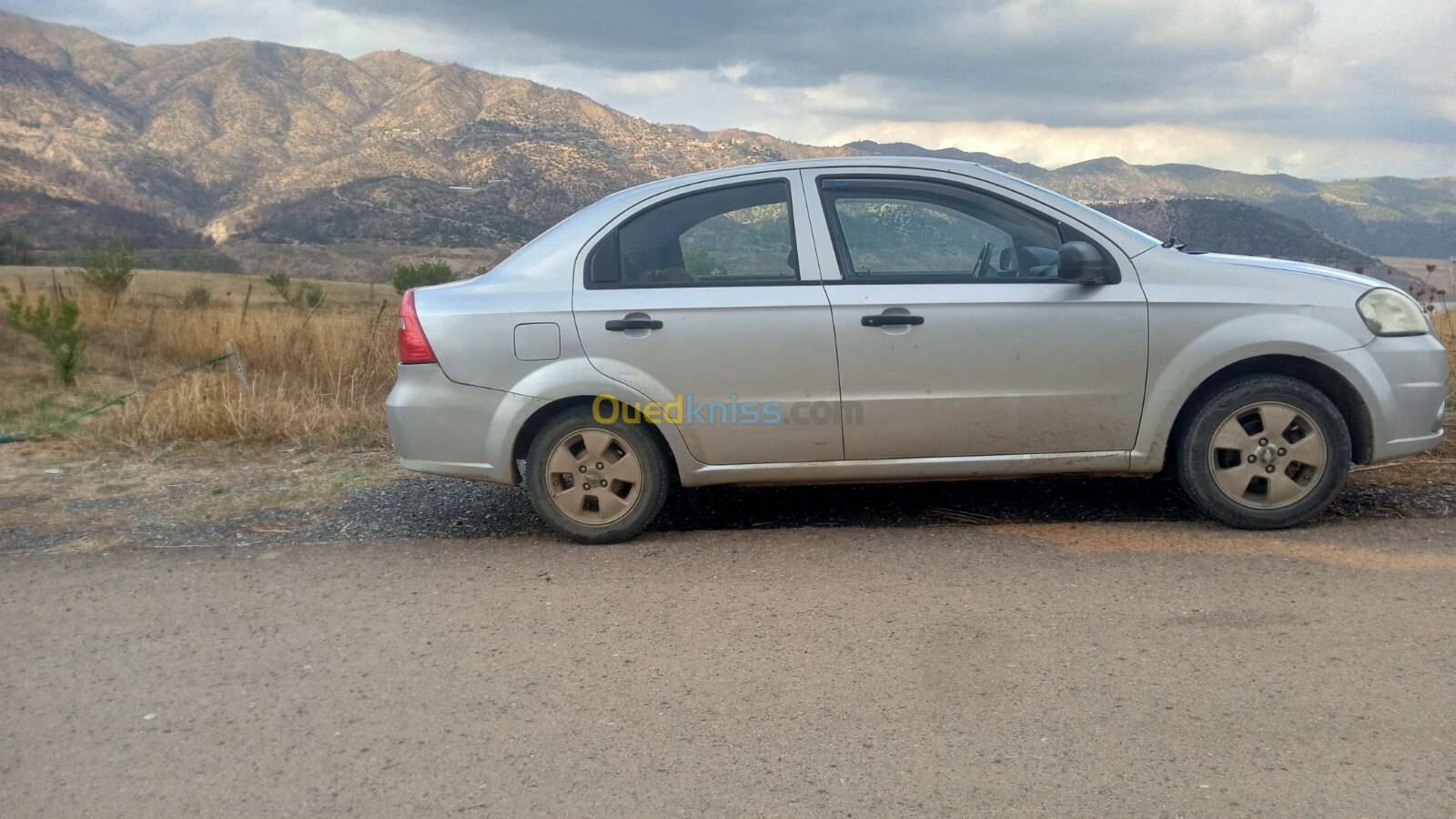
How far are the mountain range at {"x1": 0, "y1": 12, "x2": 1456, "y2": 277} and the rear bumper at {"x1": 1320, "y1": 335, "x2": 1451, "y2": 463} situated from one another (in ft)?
4.79

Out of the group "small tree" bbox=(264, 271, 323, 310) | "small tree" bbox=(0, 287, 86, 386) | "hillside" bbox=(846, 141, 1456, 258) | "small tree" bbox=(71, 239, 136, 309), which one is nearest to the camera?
"small tree" bbox=(0, 287, 86, 386)

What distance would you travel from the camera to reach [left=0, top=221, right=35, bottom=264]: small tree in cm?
5812

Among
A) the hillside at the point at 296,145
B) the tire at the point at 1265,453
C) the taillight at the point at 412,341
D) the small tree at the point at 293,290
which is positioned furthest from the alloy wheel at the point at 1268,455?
the hillside at the point at 296,145

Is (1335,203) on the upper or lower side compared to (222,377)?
upper

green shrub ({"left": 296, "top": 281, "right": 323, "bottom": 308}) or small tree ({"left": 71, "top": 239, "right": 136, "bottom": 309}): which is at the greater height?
small tree ({"left": 71, "top": 239, "right": 136, "bottom": 309})

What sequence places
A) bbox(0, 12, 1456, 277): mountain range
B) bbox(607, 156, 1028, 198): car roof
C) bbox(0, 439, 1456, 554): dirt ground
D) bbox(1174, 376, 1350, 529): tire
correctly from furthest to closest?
1. bbox(0, 12, 1456, 277): mountain range
2. bbox(0, 439, 1456, 554): dirt ground
3. bbox(607, 156, 1028, 198): car roof
4. bbox(1174, 376, 1350, 529): tire

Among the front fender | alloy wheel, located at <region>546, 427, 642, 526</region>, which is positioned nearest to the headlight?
the front fender

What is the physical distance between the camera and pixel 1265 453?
5.42 meters

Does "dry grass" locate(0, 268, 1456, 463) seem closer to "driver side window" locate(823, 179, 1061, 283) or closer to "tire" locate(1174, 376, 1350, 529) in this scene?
"tire" locate(1174, 376, 1350, 529)

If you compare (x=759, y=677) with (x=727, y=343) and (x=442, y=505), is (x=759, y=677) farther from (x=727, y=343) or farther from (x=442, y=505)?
(x=442, y=505)

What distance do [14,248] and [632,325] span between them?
66.0 m

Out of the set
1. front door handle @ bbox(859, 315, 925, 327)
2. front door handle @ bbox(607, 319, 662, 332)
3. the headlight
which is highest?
front door handle @ bbox(607, 319, 662, 332)

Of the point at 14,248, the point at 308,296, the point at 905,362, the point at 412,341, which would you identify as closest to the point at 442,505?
the point at 412,341

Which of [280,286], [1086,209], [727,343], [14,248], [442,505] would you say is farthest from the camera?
[14,248]
